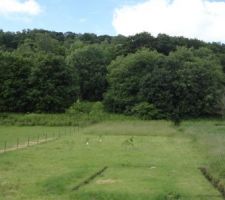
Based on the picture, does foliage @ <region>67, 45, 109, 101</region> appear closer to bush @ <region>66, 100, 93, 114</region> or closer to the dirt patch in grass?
bush @ <region>66, 100, 93, 114</region>

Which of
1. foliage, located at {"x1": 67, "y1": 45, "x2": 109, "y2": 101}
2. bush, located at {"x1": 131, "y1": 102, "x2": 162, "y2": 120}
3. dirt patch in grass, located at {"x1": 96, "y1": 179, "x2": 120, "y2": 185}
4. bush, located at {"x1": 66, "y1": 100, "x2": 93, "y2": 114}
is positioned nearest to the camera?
dirt patch in grass, located at {"x1": 96, "y1": 179, "x2": 120, "y2": 185}

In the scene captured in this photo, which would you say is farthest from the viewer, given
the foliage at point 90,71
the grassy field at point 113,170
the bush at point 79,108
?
the foliage at point 90,71

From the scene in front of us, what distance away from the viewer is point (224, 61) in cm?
11325

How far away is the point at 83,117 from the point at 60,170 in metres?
51.0

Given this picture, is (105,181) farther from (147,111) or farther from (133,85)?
(133,85)

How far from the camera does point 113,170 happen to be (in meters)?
28.5

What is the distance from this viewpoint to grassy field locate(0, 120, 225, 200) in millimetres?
21562

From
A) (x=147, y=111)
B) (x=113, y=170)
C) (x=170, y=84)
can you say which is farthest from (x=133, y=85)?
(x=113, y=170)

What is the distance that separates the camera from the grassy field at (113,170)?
21.6 metres

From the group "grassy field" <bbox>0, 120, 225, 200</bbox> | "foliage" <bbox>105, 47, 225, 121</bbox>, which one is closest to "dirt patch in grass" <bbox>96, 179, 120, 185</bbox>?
"grassy field" <bbox>0, 120, 225, 200</bbox>

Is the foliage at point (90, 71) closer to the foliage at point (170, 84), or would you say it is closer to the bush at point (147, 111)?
the foliage at point (170, 84)

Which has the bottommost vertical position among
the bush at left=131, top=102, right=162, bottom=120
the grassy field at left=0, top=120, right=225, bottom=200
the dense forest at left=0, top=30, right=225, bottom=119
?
the grassy field at left=0, top=120, right=225, bottom=200

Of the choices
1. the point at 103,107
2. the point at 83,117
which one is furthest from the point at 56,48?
the point at 83,117

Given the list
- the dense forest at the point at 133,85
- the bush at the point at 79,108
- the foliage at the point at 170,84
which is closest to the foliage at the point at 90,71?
the dense forest at the point at 133,85
